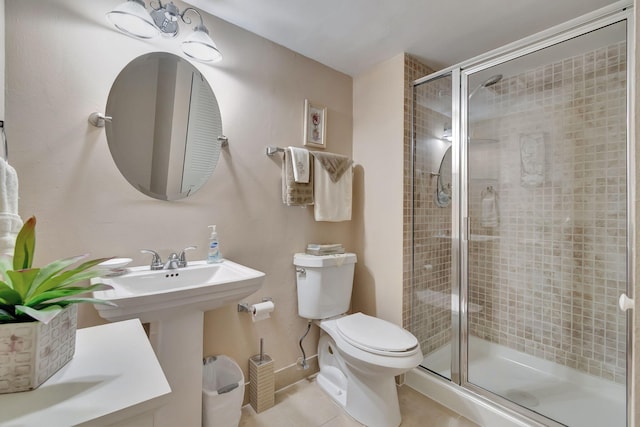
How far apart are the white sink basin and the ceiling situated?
129 cm

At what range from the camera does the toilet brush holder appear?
1.61m

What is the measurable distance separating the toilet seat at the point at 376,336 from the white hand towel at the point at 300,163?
901 millimetres

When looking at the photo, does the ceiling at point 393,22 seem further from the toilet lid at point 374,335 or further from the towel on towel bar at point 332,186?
the toilet lid at point 374,335

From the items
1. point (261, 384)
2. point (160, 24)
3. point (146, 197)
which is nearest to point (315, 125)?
point (160, 24)

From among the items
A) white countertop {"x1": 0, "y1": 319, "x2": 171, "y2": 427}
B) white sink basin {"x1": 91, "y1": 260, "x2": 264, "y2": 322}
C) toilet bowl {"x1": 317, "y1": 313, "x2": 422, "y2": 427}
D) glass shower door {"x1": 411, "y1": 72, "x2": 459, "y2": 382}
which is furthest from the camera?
glass shower door {"x1": 411, "y1": 72, "x2": 459, "y2": 382}

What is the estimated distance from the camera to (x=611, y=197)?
1600 millimetres

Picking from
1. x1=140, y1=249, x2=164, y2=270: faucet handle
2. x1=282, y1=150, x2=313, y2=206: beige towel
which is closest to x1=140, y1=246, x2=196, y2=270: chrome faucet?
x1=140, y1=249, x2=164, y2=270: faucet handle

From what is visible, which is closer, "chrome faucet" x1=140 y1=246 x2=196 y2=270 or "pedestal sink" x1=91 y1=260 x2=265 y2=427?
"pedestal sink" x1=91 y1=260 x2=265 y2=427

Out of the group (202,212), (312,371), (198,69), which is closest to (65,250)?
(202,212)

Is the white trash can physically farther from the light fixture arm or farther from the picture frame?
the light fixture arm

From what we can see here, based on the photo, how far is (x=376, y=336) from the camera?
155 cm

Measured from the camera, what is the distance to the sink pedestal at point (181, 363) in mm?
1155

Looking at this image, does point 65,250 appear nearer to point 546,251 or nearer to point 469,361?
point 469,361

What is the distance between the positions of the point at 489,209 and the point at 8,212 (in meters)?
2.34
